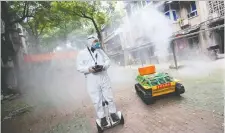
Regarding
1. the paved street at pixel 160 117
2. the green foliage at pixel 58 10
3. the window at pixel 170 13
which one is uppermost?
the green foliage at pixel 58 10

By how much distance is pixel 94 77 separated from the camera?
16.1 ft

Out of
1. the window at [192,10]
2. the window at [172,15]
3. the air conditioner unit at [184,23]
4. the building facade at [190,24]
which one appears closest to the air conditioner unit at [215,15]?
the building facade at [190,24]

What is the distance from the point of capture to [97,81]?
16.1 feet

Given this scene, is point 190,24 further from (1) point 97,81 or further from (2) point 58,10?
(1) point 97,81

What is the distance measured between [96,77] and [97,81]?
0.10 m

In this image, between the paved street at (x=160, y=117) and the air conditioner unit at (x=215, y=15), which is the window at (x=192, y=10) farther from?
the paved street at (x=160, y=117)

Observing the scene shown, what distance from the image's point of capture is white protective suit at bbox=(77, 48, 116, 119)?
4.91m

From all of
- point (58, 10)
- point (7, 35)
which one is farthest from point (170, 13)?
point (7, 35)

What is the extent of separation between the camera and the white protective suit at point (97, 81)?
16.1 feet

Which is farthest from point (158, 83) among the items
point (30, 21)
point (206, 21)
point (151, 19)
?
point (30, 21)

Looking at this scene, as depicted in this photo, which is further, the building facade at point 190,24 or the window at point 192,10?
the window at point 192,10

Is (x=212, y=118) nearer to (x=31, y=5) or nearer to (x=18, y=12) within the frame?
(x=31, y=5)

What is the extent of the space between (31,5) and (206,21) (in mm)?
15075

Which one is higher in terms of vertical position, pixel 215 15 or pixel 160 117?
pixel 215 15
